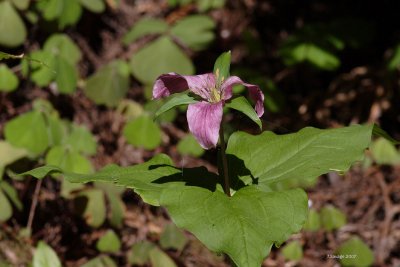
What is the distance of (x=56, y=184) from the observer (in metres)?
3.35

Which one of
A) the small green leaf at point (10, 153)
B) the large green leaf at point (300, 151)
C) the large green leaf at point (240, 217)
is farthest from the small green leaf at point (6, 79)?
the large green leaf at point (240, 217)

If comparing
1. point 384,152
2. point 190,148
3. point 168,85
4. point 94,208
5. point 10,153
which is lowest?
point 384,152

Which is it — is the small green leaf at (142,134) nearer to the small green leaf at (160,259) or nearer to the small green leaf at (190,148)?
the small green leaf at (190,148)

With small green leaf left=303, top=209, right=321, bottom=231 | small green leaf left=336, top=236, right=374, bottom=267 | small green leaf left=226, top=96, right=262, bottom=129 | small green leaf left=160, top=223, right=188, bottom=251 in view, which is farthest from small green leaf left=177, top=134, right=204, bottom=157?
small green leaf left=226, top=96, right=262, bottom=129

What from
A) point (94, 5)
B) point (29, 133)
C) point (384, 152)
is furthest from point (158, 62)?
point (384, 152)

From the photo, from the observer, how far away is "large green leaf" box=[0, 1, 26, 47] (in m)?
3.52

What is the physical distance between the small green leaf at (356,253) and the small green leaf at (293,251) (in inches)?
9.9

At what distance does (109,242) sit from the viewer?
9.45 feet

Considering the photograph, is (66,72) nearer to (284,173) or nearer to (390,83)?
(284,173)

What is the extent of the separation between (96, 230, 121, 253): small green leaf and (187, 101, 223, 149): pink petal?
54.6 inches

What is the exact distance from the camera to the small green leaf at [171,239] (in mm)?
2938

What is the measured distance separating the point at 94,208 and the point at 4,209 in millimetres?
459

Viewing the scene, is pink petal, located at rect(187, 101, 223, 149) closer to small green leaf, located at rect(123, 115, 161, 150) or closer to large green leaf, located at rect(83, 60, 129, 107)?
small green leaf, located at rect(123, 115, 161, 150)

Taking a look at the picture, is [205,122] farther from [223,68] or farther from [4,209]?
[4,209]
